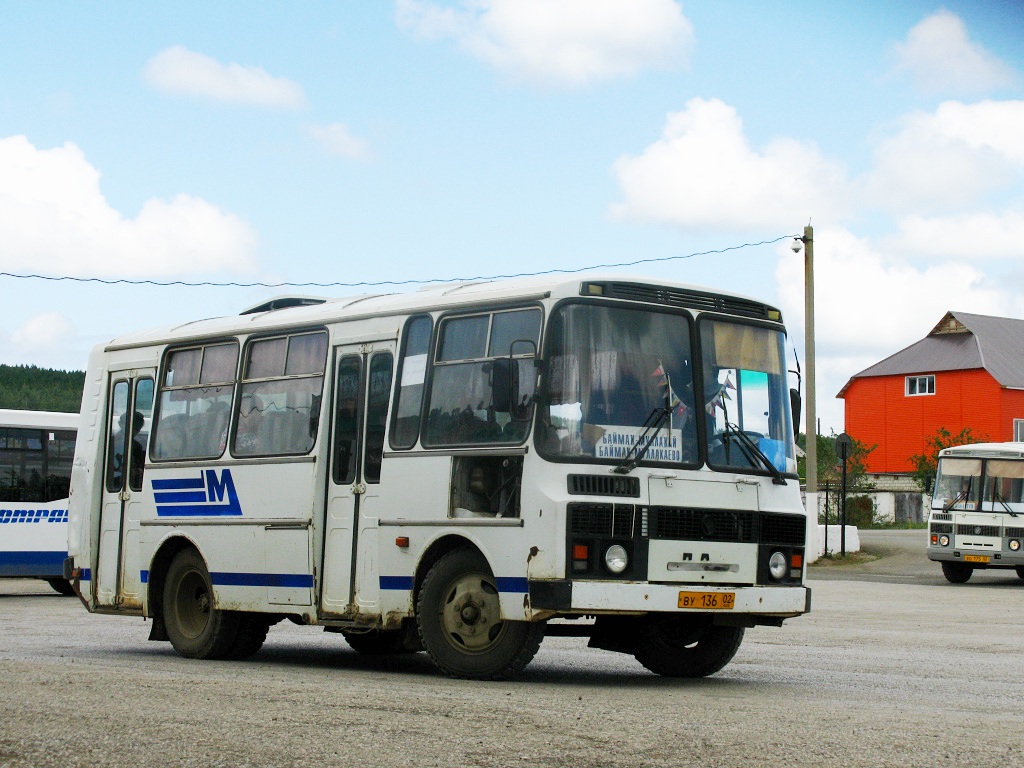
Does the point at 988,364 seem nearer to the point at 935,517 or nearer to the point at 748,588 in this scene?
the point at 935,517

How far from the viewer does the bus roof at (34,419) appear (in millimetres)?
26656

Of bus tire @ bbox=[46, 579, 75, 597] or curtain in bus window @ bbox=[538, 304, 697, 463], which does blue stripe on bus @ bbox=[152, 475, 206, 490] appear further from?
bus tire @ bbox=[46, 579, 75, 597]

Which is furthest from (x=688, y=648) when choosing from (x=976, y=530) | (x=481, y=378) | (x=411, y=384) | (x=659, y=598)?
(x=976, y=530)

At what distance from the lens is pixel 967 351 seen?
7925cm

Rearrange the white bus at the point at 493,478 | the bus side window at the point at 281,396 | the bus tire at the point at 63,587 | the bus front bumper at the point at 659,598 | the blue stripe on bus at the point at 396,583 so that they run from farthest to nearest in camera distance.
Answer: the bus tire at the point at 63,587 → the bus side window at the point at 281,396 → the blue stripe on bus at the point at 396,583 → the white bus at the point at 493,478 → the bus front bumper at the point at 659,598

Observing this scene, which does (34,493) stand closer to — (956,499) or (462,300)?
(462,300)

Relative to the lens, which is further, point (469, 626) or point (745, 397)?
point (745, 397)

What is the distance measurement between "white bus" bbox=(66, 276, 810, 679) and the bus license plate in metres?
0.02

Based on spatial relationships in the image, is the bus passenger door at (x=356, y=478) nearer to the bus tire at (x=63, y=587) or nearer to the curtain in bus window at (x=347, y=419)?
the curtain in bus window at (x=347, y=419)

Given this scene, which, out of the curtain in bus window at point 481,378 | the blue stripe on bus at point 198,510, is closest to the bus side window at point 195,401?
the blue stripe on bus at point 198,510

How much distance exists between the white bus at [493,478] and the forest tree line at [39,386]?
68.2 m

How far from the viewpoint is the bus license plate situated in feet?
37.7

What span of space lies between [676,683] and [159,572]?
204 inches

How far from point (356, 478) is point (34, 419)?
1543 centimetres
